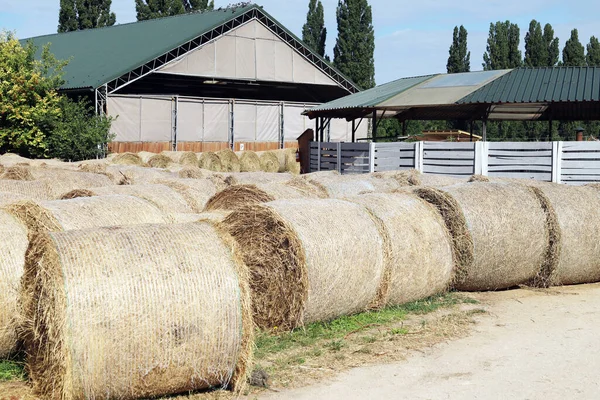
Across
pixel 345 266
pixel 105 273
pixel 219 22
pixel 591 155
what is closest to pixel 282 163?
pixel 219 22

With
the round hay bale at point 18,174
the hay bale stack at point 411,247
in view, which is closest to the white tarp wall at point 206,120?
the round hay bale at point 18,174

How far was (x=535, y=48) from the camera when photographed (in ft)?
187

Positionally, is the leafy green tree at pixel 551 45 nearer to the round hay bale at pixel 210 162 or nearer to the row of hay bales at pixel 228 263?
the round hay bale at pixel 210 162

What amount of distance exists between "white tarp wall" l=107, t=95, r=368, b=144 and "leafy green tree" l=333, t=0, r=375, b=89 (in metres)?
14.2

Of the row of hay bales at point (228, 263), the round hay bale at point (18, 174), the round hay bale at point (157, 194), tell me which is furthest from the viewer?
the round hay bale at point (18, 174)

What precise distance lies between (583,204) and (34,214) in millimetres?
7288

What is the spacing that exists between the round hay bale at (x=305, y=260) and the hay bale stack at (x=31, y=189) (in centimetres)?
438

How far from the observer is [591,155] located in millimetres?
19906

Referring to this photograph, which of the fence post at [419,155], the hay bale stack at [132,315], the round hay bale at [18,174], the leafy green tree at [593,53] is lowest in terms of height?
the hay bale stack at [132,315]

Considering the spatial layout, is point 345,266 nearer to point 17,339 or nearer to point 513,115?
point 17,339

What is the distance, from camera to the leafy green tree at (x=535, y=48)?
56625 mm

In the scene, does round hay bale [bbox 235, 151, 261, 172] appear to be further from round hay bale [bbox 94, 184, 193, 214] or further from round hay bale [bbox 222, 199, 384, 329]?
round hay bale [bbox 222, 199, 384, 329]

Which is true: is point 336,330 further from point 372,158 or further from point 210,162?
point 210,162

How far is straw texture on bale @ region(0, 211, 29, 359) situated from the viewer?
691 centimetres
